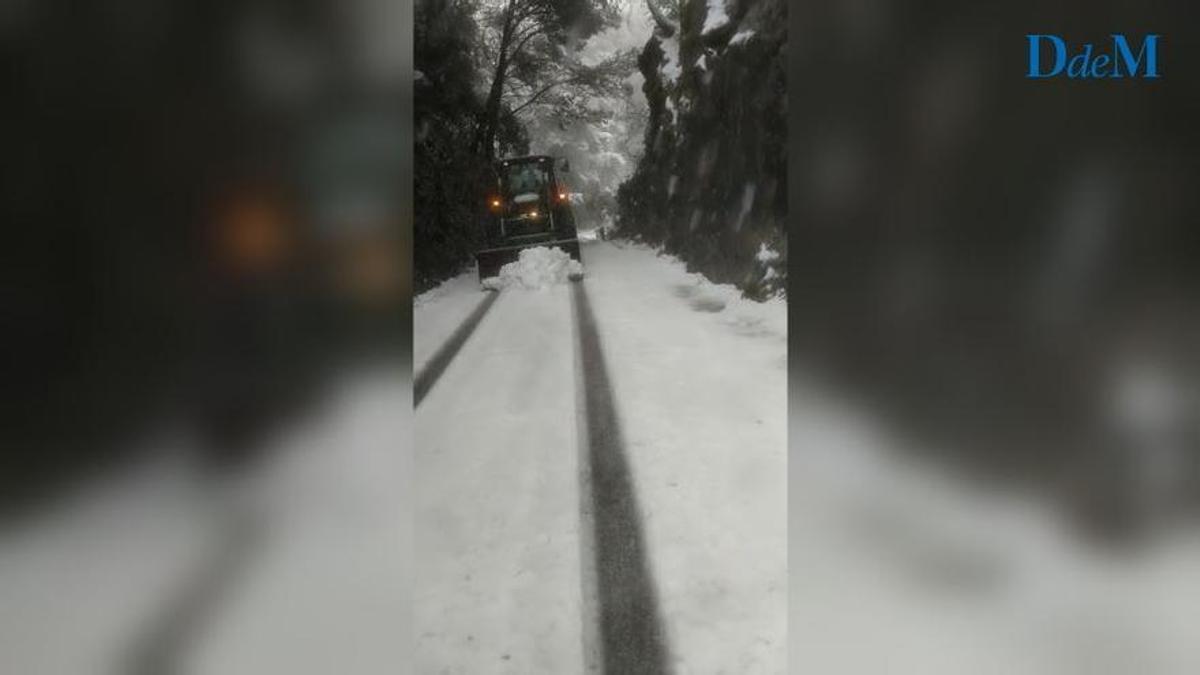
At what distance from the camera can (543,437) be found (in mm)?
1869

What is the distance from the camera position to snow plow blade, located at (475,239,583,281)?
2.06 meters

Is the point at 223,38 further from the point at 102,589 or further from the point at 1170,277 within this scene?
the point at 1170,277

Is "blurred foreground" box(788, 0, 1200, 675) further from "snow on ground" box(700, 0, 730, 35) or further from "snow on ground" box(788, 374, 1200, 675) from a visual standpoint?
"snow on ground" box(700, 0, 730, 35)

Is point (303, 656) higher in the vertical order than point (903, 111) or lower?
lower

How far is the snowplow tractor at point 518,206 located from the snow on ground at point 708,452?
290 mm

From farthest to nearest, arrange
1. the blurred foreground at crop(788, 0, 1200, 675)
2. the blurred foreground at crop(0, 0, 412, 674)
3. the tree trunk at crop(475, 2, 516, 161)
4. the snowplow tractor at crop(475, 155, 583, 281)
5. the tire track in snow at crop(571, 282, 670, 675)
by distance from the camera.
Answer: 1. the snowplow tractor at crop(475, 155, 583, 281)
2. the tree trunk at crop(475, 2, 516, 161)
3. the tire track in snow at crop(571, 282, 670, 675)
4. the blurred foreground at crop(788, 0, 1200, 675)
5. the blurred foreground at crop(0, 0, 412, 674)

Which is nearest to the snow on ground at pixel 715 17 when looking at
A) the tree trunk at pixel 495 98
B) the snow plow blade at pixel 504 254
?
the tree trunk at pixel 495 98

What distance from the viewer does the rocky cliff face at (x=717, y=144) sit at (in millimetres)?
2402

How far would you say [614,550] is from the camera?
1602 millimetres

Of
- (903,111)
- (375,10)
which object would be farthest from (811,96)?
(375,10)

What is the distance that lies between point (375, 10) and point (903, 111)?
1015mm

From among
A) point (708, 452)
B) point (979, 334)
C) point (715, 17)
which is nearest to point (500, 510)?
point (708, 452)

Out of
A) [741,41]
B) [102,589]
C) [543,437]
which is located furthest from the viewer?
[741,41]

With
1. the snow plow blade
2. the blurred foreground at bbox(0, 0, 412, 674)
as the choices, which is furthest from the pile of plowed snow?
the blurred foreground at bbox(0, 0, 412, 674)
